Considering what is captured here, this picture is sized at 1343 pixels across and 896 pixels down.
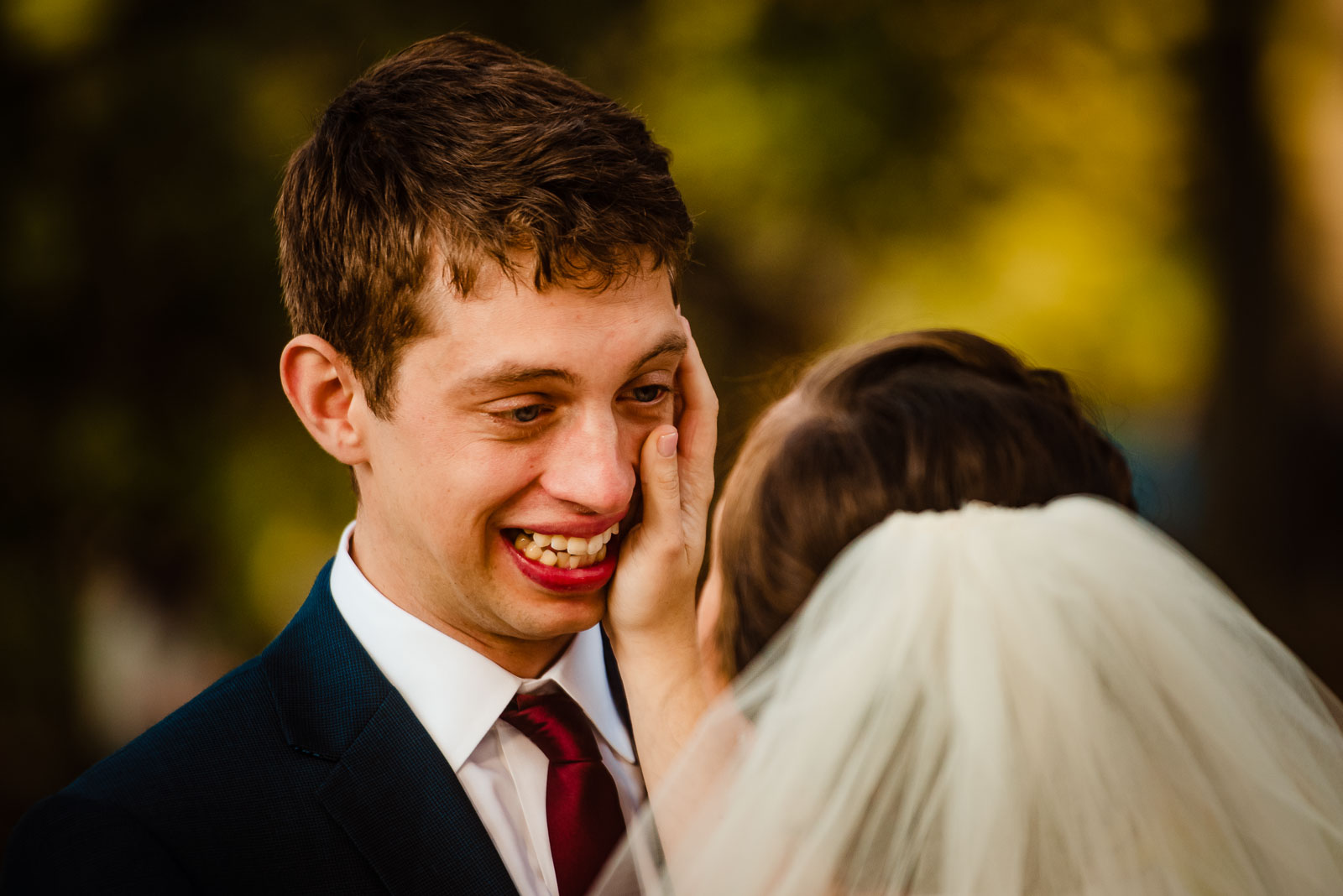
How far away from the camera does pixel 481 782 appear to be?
7.27 ft

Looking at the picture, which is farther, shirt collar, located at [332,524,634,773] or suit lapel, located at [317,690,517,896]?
shirt collar, located at [332,524,634,773]

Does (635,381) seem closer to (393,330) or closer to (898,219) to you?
(393,330)

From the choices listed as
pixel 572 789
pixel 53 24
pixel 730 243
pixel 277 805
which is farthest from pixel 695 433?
pixel 53 24

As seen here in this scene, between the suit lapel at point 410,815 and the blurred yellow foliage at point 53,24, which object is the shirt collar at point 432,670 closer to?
the suit lapel at point 410,815

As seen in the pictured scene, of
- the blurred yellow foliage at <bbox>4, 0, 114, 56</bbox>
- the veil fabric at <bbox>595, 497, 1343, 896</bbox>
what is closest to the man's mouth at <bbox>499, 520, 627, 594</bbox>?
the veil fabric at <bbox>595, 497, 1343, 896</bbox>

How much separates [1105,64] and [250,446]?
5.00 metres

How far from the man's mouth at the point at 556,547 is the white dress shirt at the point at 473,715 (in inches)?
9.3

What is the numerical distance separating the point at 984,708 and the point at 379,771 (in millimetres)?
1087

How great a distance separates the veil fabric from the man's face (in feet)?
1.67

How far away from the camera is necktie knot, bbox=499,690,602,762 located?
2.32 m

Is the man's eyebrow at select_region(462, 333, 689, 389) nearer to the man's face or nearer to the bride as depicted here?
the man's face

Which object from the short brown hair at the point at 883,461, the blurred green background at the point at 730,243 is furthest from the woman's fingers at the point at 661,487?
the blurred green background at the point at 730,243

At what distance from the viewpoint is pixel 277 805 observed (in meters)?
2.00

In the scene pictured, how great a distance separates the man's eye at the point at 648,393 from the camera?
2.32 meters
